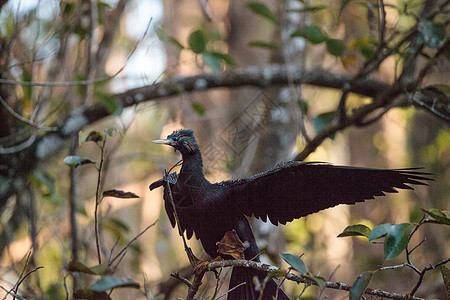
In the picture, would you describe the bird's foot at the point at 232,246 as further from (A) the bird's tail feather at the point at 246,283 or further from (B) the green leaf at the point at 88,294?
(B) the green leaf at the point at 88,294

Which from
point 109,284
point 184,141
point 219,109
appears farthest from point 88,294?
point 219,109

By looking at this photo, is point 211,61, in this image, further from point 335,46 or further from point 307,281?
point 307,281

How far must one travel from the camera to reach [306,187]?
250 centimetres

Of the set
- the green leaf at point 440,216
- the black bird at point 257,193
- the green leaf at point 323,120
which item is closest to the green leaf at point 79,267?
the black bird at point 257,193

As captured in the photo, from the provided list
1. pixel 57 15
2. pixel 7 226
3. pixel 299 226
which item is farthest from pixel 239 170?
pixel 299 226

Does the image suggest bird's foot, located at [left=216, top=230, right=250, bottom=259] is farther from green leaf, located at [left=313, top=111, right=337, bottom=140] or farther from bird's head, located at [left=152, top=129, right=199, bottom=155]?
green leaf, located at [left=313, top=111, right=337, bottom=140]

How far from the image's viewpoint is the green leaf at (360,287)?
1925 mm

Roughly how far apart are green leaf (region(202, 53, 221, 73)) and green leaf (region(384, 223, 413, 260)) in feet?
7.38

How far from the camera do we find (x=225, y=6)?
26.5ft

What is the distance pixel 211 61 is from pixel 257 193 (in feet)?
5.32

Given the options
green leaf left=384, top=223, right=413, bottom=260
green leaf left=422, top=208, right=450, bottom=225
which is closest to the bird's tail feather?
green leaf left=384, top=223, right=413, bottom=260

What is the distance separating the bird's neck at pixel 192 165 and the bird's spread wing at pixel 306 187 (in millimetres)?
170

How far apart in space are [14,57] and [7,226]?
159cm

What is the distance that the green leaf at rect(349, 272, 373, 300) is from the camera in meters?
1.92
